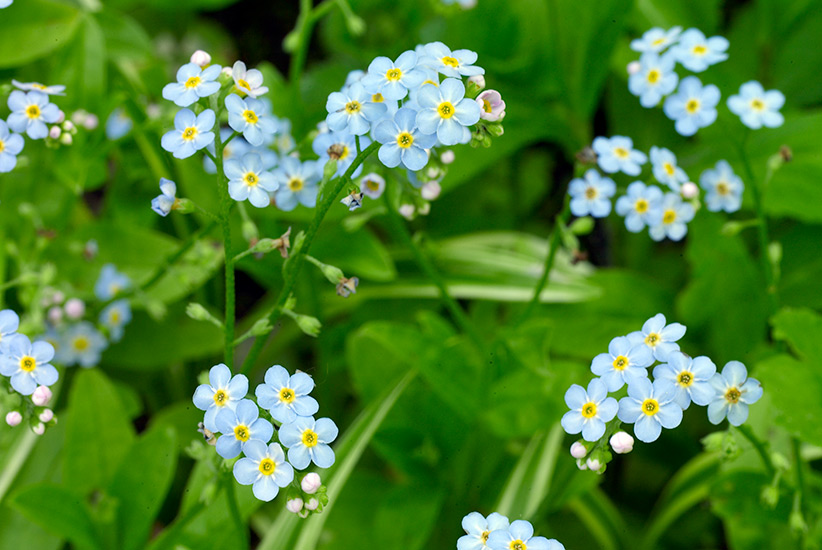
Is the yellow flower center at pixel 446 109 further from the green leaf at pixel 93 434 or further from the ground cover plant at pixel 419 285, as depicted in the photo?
the green leaf at pixel 93 434

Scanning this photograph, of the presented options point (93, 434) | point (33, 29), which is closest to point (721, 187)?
point (93, 434)

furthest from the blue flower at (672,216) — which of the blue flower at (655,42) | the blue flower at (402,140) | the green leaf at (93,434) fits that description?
the green leaf at (93,434)

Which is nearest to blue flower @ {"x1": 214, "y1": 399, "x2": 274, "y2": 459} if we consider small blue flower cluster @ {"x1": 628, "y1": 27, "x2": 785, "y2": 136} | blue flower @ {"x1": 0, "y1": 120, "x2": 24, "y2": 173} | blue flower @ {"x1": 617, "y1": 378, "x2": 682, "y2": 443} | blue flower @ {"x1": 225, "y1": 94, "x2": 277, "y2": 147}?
blue flower @ {"x1": 225, "y1": 94, "x2": 277, "y2": 147}

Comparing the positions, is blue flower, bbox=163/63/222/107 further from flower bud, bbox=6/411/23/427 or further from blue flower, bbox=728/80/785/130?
blue flower, bbox=728/80/785/130

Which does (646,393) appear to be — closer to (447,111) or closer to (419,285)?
(447,111)

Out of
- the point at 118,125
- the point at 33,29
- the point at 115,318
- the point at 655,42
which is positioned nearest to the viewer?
the point at 655,42

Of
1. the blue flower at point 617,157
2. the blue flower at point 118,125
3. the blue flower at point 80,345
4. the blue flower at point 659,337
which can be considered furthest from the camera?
the blue flower at point 118,125

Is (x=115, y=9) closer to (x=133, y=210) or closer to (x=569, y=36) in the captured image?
(x=133, y=210)
